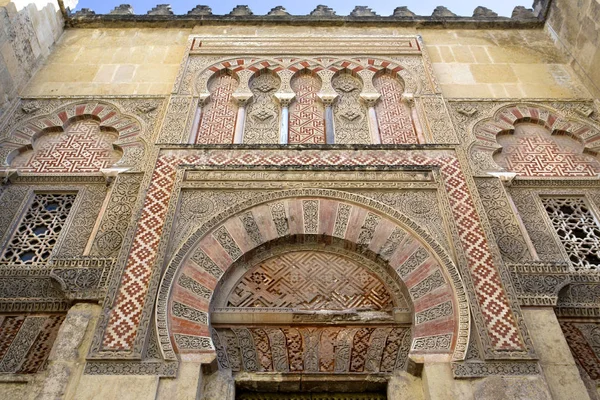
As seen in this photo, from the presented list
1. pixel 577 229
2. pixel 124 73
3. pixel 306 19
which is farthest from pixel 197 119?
pixel 577 229

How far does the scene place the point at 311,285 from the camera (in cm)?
350

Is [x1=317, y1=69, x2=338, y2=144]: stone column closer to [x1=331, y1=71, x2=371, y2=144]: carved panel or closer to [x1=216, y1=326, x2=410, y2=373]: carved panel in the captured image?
[x1=331, y1=71, x2=371, y2=144]: carved panel

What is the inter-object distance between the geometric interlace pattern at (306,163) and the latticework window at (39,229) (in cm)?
71

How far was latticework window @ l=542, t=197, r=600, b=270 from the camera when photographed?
3703mm

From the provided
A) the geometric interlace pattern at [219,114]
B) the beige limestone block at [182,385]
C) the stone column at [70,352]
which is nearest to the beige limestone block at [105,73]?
the geometric interlace pattern at [219,114]

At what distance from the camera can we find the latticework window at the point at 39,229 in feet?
12.0

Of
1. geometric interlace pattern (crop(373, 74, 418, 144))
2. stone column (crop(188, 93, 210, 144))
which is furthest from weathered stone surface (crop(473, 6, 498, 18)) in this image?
stone column (crop(188, 93, 210, 144))

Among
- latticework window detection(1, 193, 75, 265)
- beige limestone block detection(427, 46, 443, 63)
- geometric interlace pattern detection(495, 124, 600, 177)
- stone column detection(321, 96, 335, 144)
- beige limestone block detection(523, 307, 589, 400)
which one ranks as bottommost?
beige limestone block detection(523, 307, 589, 400)

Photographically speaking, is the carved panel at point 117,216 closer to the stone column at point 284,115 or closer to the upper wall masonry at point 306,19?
the stone column at point 284,115

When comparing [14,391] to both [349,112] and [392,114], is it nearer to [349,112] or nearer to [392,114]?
[349,112]

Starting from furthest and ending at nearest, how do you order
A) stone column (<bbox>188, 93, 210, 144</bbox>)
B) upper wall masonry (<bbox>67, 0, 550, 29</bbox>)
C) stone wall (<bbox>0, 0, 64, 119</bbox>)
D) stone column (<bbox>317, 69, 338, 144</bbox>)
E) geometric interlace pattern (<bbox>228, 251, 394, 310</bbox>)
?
upper wall masonry (<bbox>67, 0, 550, 29</bbox>)
stone wall (<bbox>0, 0, 64, 119</bbox>)
stone column (<bbox>317, 69, 338, 144</bbox>)
stone column (<bbox>188, 93, 210, 144</bbox>)
geometric interlace pattern (<bbox>228, 251, 394, 310</bbox>)

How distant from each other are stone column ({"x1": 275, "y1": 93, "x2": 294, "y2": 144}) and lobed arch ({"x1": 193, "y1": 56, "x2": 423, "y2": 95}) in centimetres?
45

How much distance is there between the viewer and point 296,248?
3656 millimetres

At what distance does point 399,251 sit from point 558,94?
2.80 metres
